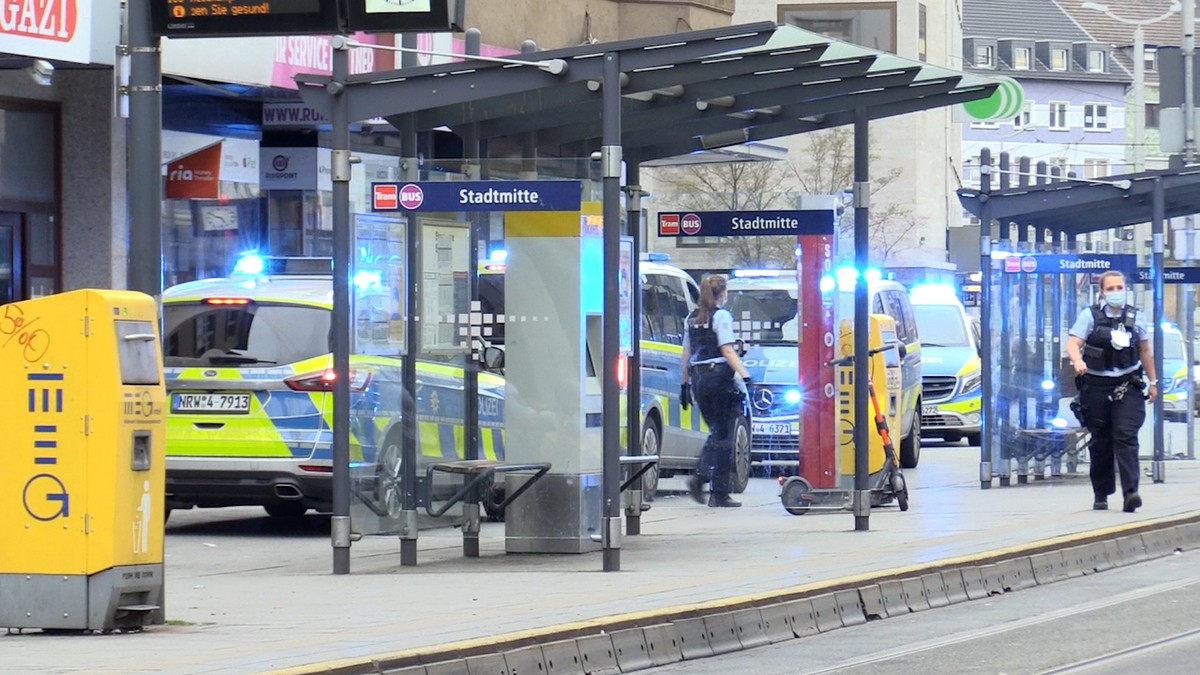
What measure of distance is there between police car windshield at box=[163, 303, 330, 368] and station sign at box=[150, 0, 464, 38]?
385 cm

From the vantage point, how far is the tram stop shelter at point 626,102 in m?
11.9

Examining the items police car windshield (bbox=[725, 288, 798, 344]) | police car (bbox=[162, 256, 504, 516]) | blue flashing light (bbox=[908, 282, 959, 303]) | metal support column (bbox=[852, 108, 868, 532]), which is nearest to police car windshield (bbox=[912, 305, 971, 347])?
blue flashing light (bbox=[908, 282, 959, 303])

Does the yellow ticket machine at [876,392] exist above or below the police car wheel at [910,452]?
above

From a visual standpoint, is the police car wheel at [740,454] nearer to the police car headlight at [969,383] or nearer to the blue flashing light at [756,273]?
the blue flashing light at [756,273]

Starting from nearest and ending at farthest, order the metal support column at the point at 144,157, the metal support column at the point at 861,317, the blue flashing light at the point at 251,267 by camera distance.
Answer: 1. the metal support column at the point at 144,157
2. the metal support column at the point at 861,317
3. the blue flashing light at the point at 251,267

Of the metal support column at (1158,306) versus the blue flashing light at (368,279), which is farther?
the metal support column at (1158,306)

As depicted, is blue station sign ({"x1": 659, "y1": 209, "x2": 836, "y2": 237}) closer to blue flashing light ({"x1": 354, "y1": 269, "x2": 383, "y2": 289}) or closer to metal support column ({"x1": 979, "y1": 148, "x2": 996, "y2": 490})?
blue flashing light ({"x1": 354, "y1": 269, "x2": 383, "y2": 289})

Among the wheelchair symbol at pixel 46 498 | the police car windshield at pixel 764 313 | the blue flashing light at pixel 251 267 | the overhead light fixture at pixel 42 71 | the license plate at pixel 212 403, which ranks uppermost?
the overhead light fixture at pixel 42 71

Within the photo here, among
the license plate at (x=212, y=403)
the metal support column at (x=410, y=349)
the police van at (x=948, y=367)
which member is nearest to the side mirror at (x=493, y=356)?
the metal support column at (x=410, y=349)

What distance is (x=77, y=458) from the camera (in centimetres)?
952

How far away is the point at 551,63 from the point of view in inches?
466

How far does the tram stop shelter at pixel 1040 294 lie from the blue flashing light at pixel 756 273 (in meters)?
1.85

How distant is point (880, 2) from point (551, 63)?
5779 centimetres

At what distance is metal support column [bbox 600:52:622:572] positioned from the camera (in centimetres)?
1181
